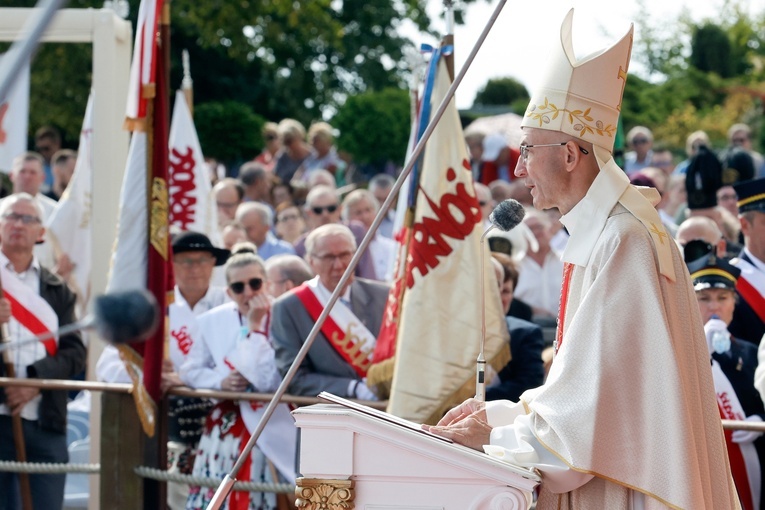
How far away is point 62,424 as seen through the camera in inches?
282

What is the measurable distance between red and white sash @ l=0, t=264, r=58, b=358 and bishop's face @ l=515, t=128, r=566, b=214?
13.2ft

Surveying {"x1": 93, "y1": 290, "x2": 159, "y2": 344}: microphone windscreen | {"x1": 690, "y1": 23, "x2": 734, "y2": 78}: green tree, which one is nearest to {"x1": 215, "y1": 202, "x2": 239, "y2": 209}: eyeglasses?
A: {"x1": 93, "y1": 290, "x2": 159, "y2": 344}: microphone windscreen

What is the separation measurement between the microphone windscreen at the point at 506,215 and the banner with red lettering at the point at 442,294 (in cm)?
224

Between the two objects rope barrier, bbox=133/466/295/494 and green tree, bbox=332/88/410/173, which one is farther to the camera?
green tree, bbox=332/88/410/173

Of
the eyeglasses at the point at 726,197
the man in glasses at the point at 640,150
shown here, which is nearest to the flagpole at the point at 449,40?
the eyeglasses at the point at 726,197

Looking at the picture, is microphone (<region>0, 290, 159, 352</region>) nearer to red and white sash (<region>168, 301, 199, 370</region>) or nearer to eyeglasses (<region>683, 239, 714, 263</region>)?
red and white sash (<region>168, 301, 199, 370</region>)

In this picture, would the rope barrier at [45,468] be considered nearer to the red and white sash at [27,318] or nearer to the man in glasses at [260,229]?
the red and white sash at [27,318]

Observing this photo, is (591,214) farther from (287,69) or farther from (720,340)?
(287,69)

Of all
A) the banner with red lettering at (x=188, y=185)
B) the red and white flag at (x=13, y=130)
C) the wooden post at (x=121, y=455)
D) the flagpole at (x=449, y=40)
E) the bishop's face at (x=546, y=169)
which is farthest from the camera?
the banner with red lettering at (x=188, y=185)

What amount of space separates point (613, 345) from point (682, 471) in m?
0.40

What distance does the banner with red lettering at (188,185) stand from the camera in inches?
371

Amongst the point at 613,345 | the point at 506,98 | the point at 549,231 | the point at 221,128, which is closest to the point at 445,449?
the point at 613,345

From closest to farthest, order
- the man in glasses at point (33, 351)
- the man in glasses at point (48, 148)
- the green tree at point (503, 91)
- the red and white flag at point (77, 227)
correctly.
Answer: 1. the man in glasses at point (33, 351)
2. the red and white flag at point (77, 227)
3. the man in glasses at point (48, 148)
4. the green tree at point (503, 91)

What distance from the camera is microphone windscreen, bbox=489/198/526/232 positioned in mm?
4098
